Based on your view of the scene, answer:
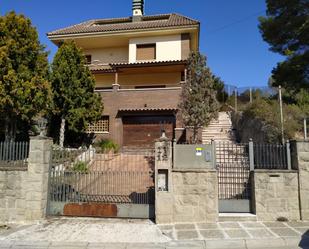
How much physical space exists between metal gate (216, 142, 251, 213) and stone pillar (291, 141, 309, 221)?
4.53ft

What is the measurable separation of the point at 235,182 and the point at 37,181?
6117 mm

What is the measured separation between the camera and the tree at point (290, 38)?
14.4 meters

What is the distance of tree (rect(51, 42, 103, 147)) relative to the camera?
14617mm

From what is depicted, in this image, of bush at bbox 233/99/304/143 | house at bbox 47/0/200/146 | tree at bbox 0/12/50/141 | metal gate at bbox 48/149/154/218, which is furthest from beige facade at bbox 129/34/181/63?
metal gate at bbox 48/149/154/218

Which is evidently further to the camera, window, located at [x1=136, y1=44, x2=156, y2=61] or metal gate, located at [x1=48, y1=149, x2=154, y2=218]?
window, located at [x1=136, y1=44, x2=156, y2=61]

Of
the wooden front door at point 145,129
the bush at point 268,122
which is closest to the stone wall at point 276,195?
the bush at point 268,122

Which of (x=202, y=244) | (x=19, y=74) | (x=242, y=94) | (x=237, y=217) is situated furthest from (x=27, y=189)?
(x=242, y=94)

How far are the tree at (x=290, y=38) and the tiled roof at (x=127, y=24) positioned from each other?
19.3 ft

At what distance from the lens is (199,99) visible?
1370cm

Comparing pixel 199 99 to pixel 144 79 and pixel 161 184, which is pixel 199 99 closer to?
pixel 161 184

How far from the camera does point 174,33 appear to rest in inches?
811

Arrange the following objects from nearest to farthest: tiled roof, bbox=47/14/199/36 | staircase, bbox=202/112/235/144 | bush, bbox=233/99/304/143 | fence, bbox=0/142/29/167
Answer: fence, bbox=0/142/29/167 < bush, bbox=233/99/304/143 < staircase, bbox=202/112/235/144 < tiled roof, bbox=47/14/199/36

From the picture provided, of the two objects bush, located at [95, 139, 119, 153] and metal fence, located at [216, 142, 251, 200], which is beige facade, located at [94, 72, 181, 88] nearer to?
bush, located at [95, 139, 119, 153]

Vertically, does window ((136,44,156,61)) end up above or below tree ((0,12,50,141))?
above
